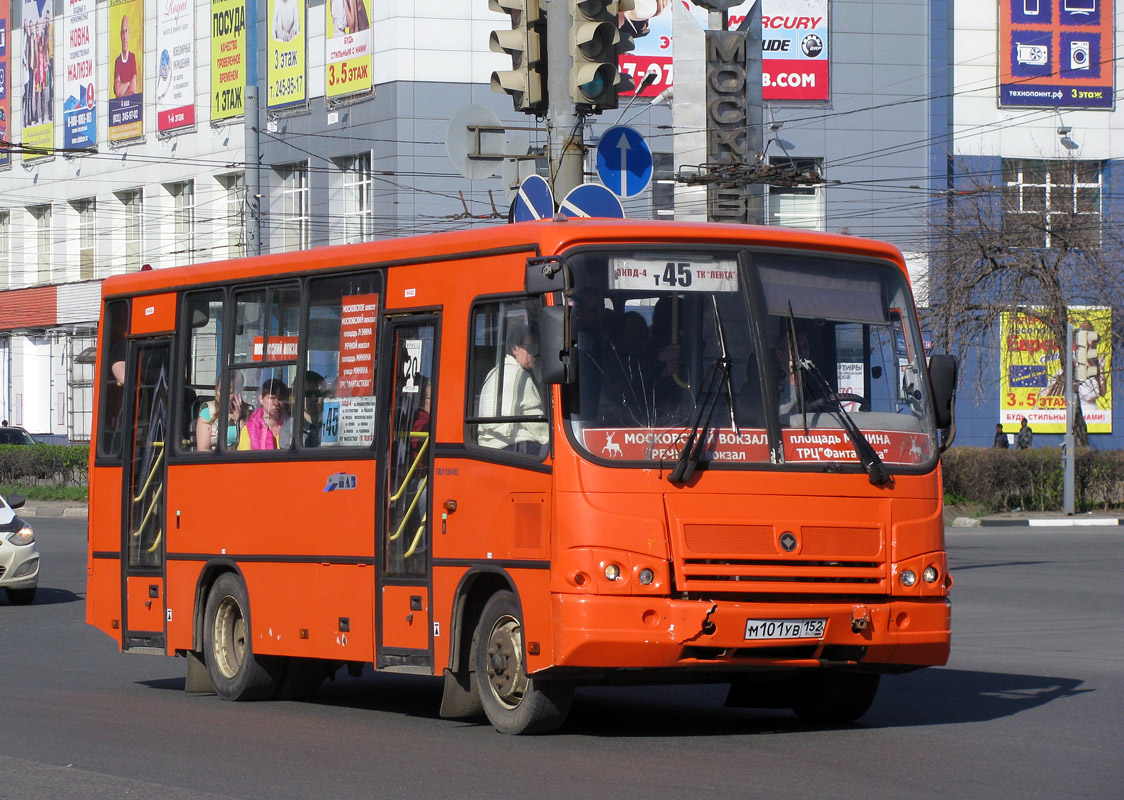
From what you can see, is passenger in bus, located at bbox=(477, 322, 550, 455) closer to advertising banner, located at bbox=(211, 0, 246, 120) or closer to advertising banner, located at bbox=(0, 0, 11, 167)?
advertising banner, located at bbox=(211, 0, 246, 120)

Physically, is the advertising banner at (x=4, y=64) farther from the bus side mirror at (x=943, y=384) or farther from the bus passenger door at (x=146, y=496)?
the bus side mirror at (x=943, y=384)

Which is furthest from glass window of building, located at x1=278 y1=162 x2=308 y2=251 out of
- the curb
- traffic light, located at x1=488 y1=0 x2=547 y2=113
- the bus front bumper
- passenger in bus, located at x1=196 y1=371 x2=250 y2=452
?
the bus front bumper

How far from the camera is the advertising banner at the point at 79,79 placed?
204ft

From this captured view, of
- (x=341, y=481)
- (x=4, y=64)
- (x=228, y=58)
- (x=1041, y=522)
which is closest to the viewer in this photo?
(x=341, y=481)

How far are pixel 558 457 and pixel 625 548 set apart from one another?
1.92 feet

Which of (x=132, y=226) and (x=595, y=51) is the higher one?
(x=132, y=226)

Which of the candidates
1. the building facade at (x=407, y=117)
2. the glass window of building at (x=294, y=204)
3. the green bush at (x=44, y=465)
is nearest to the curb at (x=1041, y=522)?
the building facade at (x=407, y=117)

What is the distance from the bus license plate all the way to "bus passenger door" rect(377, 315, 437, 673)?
2.03m

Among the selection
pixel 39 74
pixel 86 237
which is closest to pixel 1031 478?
pixel 86 237

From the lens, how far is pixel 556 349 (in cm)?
909

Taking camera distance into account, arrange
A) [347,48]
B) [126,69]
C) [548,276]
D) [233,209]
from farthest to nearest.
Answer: [126,69], [233,209], [347,48], [548,276]

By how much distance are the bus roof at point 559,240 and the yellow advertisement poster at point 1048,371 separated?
27194 millimetres

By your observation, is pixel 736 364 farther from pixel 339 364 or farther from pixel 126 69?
pixel 126 69

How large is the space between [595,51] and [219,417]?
3791 mm
